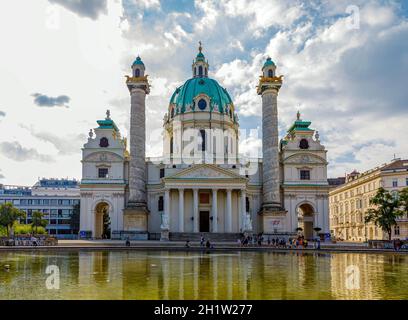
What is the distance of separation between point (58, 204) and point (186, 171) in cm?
6682

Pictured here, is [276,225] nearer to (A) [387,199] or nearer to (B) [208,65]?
(A) [387,199]

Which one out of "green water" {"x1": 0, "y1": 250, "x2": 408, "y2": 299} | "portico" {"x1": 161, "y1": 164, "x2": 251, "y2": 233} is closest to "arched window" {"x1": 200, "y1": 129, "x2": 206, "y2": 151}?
"portico" {"x1": 161, "y1": 164, "x2": 251, "y2": 233}

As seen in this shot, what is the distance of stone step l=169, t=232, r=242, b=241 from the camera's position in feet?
183

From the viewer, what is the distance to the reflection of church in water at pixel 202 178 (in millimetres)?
60312

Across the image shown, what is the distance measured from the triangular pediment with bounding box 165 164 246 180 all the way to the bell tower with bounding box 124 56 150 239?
5.22 metres

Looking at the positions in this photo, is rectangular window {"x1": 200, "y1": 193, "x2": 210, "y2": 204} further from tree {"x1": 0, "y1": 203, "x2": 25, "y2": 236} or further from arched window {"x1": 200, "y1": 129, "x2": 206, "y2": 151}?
tree {"x1": 0, "y1": 203, "x2": 25, "y2": 236}

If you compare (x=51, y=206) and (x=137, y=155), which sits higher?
(x=137, y=155)

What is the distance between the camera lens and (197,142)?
72062mm

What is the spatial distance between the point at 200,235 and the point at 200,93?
27.6 m

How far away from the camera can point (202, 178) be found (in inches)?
2405

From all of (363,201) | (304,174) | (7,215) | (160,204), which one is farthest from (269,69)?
(7,215)

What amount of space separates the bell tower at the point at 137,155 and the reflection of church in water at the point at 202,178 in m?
0.13

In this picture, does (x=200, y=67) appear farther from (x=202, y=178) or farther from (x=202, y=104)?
(x=202, y=178)
